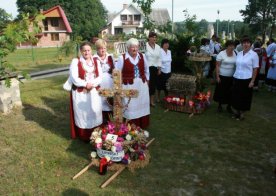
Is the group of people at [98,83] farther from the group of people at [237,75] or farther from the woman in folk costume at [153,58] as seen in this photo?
the group of people at [237,75]

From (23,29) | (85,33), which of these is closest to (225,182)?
(23,29)

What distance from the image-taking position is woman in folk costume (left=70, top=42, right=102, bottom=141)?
550cm

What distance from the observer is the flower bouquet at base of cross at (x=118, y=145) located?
4801 millimetres

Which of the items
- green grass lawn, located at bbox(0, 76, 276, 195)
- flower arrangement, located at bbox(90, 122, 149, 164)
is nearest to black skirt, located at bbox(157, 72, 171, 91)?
green grass lawn, located at bbox(0, 76, 276, 195)

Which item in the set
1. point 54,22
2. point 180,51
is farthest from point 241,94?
point 54,22

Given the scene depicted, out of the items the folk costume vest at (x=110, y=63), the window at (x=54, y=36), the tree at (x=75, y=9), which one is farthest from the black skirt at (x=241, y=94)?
the tree at (x=75, y=9)

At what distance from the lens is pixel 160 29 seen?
1513 centimetres

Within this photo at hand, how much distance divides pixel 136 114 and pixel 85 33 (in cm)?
5099

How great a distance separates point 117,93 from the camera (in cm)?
496

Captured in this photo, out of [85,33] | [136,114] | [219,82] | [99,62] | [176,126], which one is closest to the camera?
[99,62]

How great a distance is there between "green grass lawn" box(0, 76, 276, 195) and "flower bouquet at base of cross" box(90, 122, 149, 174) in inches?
8.2

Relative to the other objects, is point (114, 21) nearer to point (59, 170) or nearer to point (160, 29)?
point (160, 29)

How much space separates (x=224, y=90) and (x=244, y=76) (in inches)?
35.5

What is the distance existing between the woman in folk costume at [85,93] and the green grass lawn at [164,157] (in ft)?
1.36
